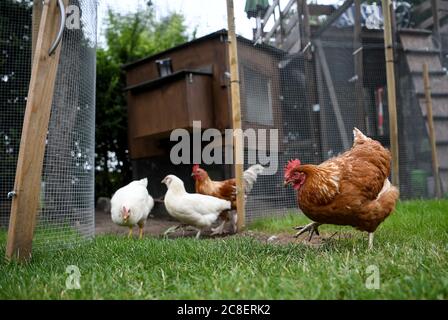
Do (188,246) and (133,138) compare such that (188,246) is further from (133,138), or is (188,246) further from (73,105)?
(133,138)

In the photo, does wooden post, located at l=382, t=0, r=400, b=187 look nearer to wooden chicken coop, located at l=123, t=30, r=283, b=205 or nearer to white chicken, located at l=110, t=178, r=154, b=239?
wooden chicken coop, located at l=123, t=30, r=283, b=205

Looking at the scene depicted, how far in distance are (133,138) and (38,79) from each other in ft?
12.8

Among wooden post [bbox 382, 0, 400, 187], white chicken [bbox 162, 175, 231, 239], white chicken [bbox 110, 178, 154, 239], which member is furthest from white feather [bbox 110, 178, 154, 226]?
wooden post [bbox 382, 0, 400, 187]

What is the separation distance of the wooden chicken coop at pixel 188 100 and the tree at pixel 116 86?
109 cm

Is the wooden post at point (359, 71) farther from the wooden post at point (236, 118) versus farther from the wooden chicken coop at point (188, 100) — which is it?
the wooden post at point (236, 118)

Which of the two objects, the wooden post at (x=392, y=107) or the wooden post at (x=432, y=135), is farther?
the wooden post at (x=432, y=135)

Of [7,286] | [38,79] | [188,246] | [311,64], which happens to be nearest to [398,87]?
[311,64]

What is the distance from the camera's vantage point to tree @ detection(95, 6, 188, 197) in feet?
24.8

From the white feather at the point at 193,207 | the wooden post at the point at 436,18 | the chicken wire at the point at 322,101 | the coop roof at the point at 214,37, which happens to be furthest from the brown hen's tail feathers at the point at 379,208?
the wooden post at the point at 436,18

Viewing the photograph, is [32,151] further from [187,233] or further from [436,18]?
[436,18]

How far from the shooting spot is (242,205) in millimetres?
4430

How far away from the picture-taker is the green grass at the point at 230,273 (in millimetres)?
1527

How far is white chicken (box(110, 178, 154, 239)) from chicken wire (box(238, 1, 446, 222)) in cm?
123

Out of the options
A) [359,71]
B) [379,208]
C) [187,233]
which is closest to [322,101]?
[359,71]
